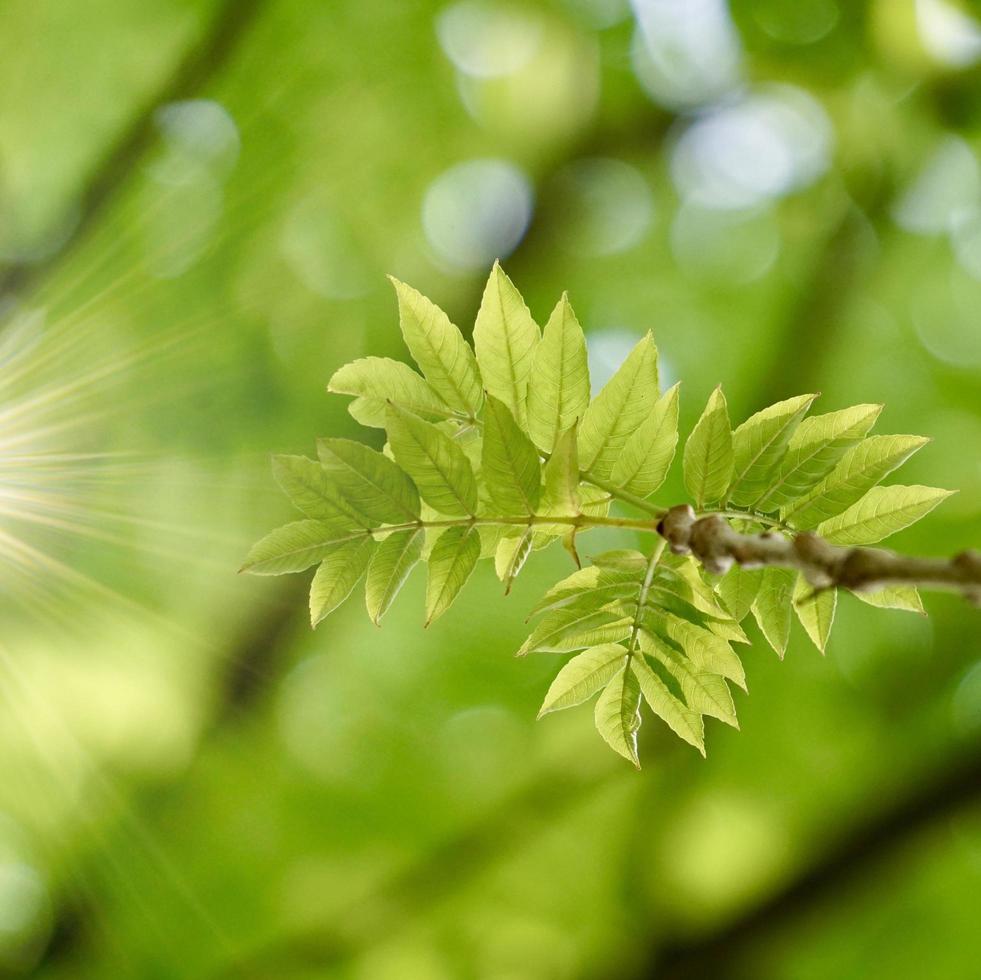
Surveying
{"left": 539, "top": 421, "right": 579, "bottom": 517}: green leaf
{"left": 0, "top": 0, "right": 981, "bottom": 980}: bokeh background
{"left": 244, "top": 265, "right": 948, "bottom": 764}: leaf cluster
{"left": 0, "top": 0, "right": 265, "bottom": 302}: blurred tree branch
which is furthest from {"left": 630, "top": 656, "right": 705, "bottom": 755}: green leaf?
{"left": 0, "top": 0, "right": 265, "bottom": 302}: blurred tree branch

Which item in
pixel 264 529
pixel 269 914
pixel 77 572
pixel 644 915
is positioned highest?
pixel 77 572

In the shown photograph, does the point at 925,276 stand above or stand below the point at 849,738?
above

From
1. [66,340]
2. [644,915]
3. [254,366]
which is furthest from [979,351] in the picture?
[66,340]

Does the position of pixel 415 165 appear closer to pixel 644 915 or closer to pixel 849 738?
pixel 849 738

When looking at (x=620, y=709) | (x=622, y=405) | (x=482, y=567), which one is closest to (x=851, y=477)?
(x=622, y=405)

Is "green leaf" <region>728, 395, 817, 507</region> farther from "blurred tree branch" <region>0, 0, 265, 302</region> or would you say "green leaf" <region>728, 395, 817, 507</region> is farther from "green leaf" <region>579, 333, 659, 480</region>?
"blurred tree branch" <region>0, 0, 265, 302</region>

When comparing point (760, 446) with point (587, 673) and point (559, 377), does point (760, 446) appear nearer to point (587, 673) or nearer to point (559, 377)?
point (559, 377)
